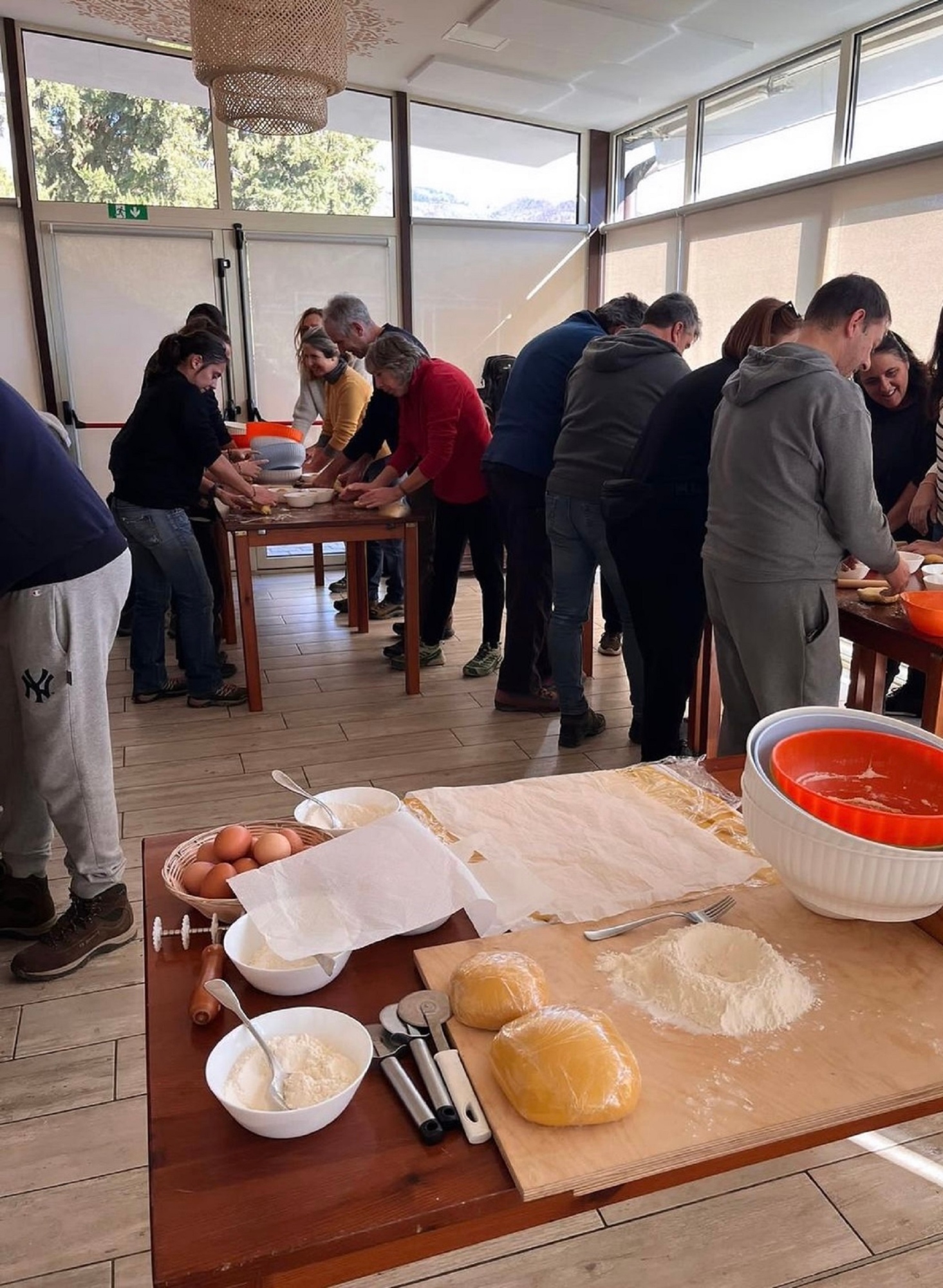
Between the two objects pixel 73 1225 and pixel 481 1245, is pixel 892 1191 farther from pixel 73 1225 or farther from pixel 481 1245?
pixel 73 1225

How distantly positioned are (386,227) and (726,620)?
488cm

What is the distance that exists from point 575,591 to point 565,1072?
2.66m

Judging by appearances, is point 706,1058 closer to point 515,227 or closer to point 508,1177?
point 508,1177

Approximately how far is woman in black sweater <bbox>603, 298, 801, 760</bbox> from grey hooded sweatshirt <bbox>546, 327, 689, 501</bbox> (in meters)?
0.27

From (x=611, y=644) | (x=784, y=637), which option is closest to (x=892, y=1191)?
(x=784, y=637)

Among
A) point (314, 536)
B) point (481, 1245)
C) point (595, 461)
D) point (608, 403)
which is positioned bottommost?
point (481, 1245)

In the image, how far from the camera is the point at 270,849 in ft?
3.70

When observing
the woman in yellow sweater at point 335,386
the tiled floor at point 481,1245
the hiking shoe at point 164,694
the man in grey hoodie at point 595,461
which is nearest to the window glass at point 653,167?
the woman in yellow sweater at point 335,386

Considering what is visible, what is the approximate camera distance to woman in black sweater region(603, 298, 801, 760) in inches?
93.9

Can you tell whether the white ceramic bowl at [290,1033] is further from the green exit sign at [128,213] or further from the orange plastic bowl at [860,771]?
the green exit sign at [128,213]

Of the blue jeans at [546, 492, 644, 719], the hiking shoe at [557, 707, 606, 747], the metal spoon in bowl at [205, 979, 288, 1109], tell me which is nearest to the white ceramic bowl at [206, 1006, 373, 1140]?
the metal spoon in bowl at [205, 979, 288, 1109]

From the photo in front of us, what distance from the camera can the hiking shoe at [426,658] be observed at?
436 centimetres

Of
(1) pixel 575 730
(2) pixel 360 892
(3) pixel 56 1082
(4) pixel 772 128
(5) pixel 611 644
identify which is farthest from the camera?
(4) pixel 772 128

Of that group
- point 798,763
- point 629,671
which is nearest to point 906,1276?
point 798,763
